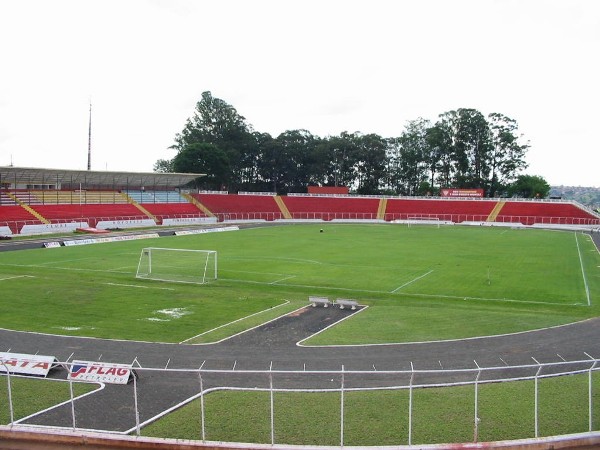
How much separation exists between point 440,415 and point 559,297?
19.8m

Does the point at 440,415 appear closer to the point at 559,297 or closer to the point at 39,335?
the point at 39,335

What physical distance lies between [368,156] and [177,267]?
317 feet

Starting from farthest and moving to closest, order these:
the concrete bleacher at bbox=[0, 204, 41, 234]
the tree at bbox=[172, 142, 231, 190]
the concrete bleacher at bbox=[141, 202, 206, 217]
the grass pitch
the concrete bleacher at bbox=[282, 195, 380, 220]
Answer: the tree at bbox=[172, 142, 231, 190] → the concrete bleacher at bbox=[282, 195, 380, 220] → the concrete bleacher at bbox=[141, 202, 206, 217] → the concrete bleacher at bbox=[0, 204, 41, 234] → the grass pitch

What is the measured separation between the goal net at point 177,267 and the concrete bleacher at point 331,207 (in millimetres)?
55495

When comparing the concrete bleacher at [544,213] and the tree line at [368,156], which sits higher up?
the tree line at [368,156]

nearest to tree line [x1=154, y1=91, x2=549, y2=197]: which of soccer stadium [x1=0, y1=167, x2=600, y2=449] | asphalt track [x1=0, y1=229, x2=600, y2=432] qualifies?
soccer stadium [x1=0, y1=167, x2=600, y2=449]

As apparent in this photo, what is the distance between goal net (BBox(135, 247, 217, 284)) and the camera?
3578 cm

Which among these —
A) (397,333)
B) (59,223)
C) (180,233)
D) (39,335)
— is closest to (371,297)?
(397,333)

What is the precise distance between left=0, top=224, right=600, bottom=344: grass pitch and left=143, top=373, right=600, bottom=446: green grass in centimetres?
660

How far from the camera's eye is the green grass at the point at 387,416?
11.9 meters

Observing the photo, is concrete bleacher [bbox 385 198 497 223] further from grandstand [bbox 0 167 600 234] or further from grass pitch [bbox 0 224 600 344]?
grass pitch [bbox 0 224 600 344]

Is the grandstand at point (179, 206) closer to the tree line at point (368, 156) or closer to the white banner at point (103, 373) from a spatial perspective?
the tree line at point (368, 156)

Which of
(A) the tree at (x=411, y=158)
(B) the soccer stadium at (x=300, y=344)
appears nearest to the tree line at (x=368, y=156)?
(A) the tree at (x=411, y=158)

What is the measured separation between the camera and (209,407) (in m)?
13.7
